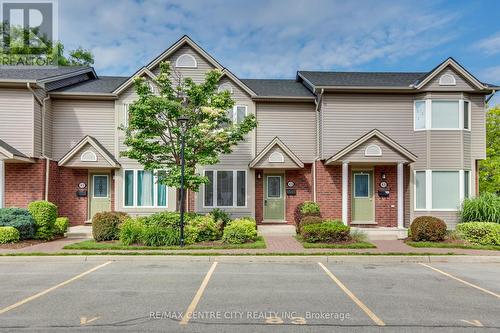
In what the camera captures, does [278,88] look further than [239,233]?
Yes

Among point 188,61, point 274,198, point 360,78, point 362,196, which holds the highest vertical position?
point 188,61

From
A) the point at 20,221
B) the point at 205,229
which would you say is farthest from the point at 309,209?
the point at 20,221

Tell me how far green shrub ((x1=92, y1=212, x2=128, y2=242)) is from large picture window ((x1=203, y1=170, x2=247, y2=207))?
14.3 feet

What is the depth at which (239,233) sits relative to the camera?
12539mm

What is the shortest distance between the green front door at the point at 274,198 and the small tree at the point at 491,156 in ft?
53.3

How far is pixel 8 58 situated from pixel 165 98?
77.1ft

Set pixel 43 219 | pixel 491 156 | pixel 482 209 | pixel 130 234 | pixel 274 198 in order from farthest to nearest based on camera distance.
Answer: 1. pixel 491 156
2. pixel 274 198
3. pixel 482 209
4. pixel 43 219
5. pixel 130 234

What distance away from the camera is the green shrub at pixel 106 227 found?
12.9m

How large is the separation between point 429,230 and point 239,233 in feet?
22.8

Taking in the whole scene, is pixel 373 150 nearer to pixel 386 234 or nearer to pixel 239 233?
pixel 386 234

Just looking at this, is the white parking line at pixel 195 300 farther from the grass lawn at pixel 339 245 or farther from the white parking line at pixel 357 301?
the grass lawn at pixel 339 245

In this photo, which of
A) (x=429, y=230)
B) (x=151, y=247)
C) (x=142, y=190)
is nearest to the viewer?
(x=151, y=247)

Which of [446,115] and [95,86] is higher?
[95,86]

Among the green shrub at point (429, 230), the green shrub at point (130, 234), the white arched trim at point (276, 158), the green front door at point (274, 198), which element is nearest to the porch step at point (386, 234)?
the green shrub at point (429, 230)
